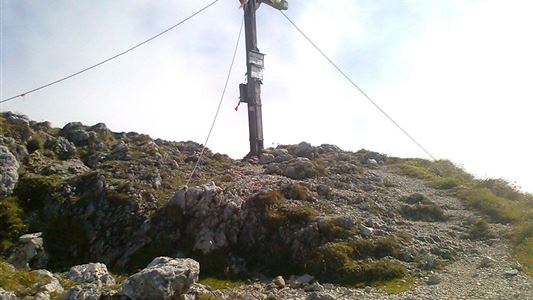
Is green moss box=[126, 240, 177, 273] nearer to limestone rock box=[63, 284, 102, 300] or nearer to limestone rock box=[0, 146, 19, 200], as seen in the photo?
limestone rock box=[63, 284, 102, 300]

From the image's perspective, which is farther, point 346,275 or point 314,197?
point 314,197

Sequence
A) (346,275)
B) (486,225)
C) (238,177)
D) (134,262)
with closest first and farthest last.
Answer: (346,275), (134,262), (486,225), (238,177)

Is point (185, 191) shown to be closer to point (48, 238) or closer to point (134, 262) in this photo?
point (134, 262)

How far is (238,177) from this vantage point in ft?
81.8

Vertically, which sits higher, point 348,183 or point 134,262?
point 348,183

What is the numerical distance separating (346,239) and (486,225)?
6.73 m

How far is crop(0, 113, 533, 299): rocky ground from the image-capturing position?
14031 mm

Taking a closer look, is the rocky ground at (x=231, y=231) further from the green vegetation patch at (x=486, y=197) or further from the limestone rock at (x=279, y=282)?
the green vegetation patch at (x=486, y=197)

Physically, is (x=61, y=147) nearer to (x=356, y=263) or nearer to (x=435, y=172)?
(x=356, y=263)

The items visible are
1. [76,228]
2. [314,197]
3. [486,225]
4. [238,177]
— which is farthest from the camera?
[238,177]

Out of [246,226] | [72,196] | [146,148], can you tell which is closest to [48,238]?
[72,196]

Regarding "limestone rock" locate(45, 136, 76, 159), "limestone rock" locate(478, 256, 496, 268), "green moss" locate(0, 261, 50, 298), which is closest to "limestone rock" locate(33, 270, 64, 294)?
"green moss" locate(0, 261, 50, 298)

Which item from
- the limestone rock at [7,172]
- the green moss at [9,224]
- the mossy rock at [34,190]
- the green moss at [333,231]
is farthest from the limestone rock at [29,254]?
the green moss at [333,231]

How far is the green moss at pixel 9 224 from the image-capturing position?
1724 cm
